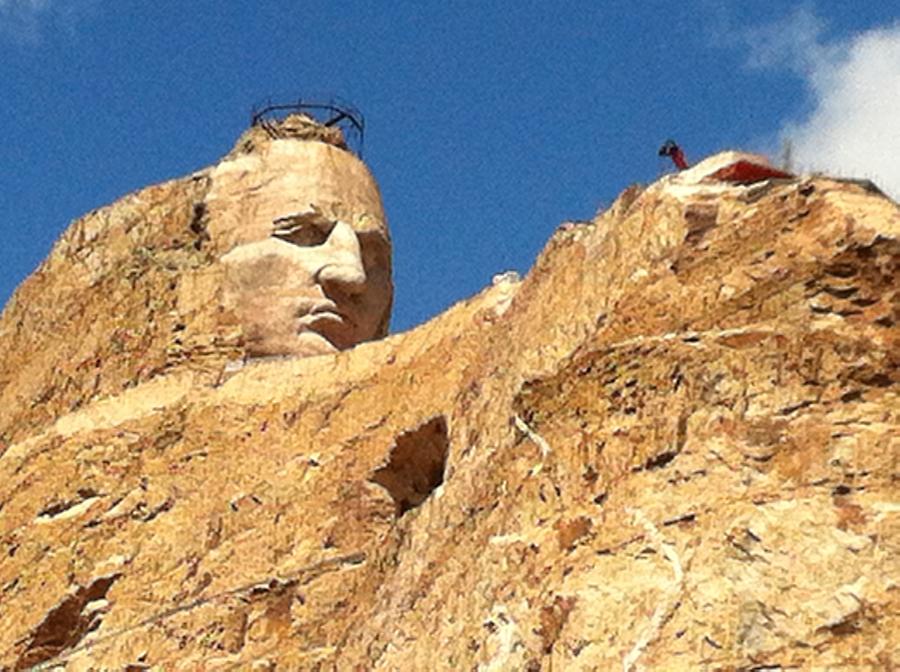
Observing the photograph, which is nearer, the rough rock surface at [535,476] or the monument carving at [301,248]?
the rough rock surface at [535,476]

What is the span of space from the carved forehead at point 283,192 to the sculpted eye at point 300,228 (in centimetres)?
9

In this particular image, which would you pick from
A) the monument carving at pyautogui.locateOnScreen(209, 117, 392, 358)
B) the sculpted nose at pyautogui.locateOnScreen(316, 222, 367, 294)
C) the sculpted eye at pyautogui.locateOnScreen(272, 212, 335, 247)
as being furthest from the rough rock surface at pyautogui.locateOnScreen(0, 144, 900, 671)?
the sculpted nose at pyautogui.locateOnScreen(316, 222, 367, 294)

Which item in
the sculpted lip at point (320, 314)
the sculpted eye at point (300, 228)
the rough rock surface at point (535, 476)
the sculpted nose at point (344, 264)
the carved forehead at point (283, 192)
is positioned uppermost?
the carved forehead at point (283, 192)

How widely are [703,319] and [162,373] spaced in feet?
30.7

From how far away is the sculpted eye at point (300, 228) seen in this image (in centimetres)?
2334

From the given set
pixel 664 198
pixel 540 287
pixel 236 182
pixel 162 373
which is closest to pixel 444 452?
pixel 540 287

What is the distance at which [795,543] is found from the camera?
41.4ft

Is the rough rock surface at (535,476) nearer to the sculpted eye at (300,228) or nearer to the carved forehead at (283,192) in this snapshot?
the carved forehead at (283,192)

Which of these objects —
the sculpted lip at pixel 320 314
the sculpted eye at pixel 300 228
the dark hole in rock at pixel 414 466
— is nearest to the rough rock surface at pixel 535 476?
the dark hole in rock at pixel 414 466

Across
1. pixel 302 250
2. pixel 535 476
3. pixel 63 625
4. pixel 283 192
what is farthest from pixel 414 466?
pixel 283 192

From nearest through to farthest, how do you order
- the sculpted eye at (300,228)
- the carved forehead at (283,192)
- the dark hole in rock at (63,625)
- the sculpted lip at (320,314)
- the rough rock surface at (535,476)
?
the rough rock surface at (535,476), the dark hole in rock at (63,625), the sculpted lip at (320,314), the sculpted eye at (300,228), the carved forehead at (283,192)

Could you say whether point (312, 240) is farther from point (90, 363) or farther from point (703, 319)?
point (703, 319)

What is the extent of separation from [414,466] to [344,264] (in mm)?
4496

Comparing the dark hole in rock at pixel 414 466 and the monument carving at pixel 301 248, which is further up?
the monument carving at pixel 301 248
